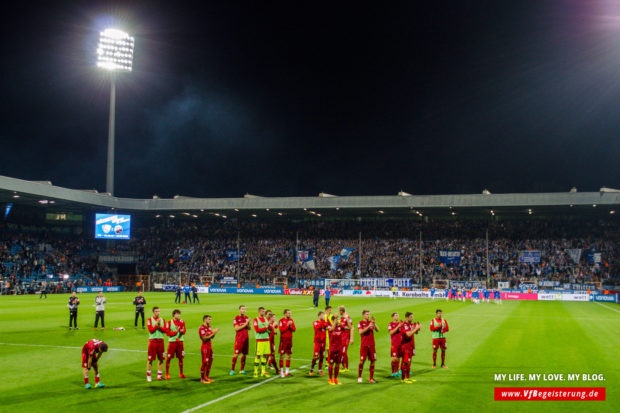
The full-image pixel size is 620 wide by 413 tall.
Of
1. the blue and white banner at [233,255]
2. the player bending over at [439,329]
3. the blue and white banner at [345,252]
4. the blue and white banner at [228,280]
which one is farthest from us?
the blue and white banner at [233,255]

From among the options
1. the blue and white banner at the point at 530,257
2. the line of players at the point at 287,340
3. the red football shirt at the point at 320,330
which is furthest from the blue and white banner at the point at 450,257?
the red football shirt at the point at 320,330

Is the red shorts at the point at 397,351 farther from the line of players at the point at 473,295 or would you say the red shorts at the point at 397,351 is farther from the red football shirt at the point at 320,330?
the line of players at the point at 473,295

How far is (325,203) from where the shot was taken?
6625 cm

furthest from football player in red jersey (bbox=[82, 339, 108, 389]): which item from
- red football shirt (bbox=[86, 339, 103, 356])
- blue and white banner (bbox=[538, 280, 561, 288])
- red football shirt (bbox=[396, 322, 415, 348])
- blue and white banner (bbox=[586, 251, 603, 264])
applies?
blue and white banner (bbox=[586, 251, 603, 264])

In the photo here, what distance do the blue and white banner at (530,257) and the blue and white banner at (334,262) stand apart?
22.6 m

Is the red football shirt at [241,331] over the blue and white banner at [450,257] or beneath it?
beneath

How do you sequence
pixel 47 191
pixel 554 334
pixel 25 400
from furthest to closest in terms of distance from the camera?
pixel 47 191 → pixel 554 334 → pixel 25 400

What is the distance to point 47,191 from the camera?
189ft

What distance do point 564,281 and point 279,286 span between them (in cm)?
3276

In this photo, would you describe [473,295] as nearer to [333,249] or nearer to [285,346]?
[333,249]

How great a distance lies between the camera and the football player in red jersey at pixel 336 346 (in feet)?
45.4

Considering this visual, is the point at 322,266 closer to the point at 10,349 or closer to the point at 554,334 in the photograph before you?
the point at 554,334

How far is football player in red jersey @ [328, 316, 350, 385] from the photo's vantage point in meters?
13.8

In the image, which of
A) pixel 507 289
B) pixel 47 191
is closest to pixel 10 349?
pixel 47 191
